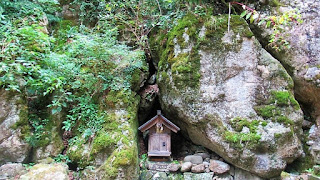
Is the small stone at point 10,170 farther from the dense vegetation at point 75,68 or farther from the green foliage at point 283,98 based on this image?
the green foliage at point 283,98

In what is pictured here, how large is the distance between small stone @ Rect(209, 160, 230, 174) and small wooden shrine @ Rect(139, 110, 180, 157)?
116 cm

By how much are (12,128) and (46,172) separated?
1467 mm

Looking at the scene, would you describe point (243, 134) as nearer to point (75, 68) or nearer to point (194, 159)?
point (194, 159)

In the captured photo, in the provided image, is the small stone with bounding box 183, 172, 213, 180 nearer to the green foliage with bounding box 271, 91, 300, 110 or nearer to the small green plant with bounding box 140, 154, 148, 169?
the small green plant with bounding box 140, 154, 148, 169

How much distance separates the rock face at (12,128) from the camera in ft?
16.6

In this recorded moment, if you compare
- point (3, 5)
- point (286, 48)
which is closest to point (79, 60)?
point (3, 5)

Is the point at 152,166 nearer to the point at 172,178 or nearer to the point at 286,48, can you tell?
the point at 172,178

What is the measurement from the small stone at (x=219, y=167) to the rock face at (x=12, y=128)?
4.46 metres

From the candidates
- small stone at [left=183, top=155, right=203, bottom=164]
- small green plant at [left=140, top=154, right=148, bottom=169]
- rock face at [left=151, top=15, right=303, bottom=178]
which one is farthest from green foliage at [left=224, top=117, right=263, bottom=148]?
small green plant at [left=140, top=154, right=148, bottom=169]

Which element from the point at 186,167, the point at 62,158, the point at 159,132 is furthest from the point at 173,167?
the point at 62,158

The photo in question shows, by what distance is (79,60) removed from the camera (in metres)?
5.89

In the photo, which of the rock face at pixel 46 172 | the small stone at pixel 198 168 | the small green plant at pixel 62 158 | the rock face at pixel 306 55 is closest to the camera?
the rock face at pixel 46 172

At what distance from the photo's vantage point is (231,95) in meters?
5.90

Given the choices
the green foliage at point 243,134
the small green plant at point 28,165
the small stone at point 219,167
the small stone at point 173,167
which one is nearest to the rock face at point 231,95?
the green foliage at point 243,134
